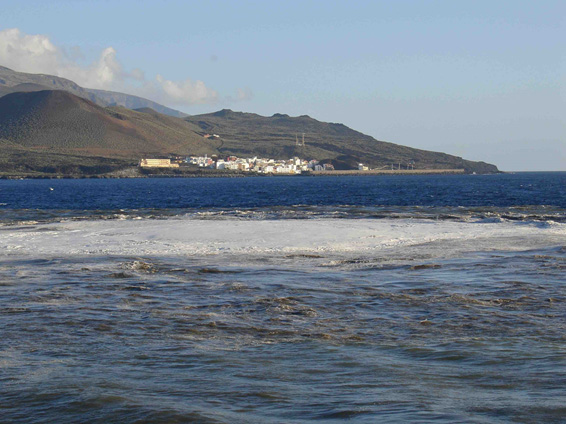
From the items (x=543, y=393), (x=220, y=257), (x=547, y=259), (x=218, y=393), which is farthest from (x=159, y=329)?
(x=547, y=259)

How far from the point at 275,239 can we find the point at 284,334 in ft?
53.4

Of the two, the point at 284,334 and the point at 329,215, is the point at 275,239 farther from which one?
the point at 329,215

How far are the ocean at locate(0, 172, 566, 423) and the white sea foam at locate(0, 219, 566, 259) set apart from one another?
298 millimetres

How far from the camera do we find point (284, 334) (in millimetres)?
12367

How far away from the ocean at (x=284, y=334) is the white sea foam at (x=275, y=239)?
298mm

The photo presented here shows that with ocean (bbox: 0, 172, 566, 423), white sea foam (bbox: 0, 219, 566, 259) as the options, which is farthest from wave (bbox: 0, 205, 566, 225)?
ocean (bbox: 0, 172, 566, 423)

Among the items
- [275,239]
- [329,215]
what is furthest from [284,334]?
[329,215]

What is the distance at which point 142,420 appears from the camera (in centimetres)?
805

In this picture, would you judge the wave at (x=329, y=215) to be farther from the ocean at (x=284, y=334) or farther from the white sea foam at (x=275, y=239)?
the ocean at (x=284, y=334)

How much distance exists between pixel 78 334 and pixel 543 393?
25.0 ft

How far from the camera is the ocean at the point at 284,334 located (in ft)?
28.2

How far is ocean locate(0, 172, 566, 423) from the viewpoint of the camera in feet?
28.2

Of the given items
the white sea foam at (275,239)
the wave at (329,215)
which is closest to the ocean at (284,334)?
the white sea foam at (275,239)

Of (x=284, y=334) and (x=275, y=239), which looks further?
(x=275, y=239)
